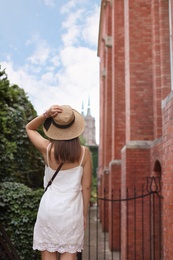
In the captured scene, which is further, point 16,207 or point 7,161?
point 7,161

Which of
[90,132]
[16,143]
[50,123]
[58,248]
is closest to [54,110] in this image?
[50,123]

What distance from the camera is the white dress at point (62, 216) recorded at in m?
2.86

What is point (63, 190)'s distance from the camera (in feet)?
9.64

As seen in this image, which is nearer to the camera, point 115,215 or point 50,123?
point 50,123

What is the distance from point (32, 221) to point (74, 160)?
4.17 m

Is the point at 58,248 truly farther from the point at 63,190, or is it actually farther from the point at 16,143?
the point at 16,143

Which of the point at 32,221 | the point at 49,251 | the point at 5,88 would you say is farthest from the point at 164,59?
the point at 49,251

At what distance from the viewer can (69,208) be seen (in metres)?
2.88

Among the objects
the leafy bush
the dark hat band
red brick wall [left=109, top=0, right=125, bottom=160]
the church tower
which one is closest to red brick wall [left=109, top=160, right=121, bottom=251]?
red brick wall [left=109, top=0, right=125, bottom=160]

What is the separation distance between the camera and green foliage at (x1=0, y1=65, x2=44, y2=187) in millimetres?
8234

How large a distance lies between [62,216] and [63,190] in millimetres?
217

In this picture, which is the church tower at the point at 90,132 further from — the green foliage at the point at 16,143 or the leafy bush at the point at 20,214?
the leafy bush at the point at 20,214

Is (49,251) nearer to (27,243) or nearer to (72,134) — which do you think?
(72,134)

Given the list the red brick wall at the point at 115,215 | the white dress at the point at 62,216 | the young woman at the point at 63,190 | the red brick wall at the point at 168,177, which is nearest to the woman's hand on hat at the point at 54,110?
the young woman at the point at 63,190
